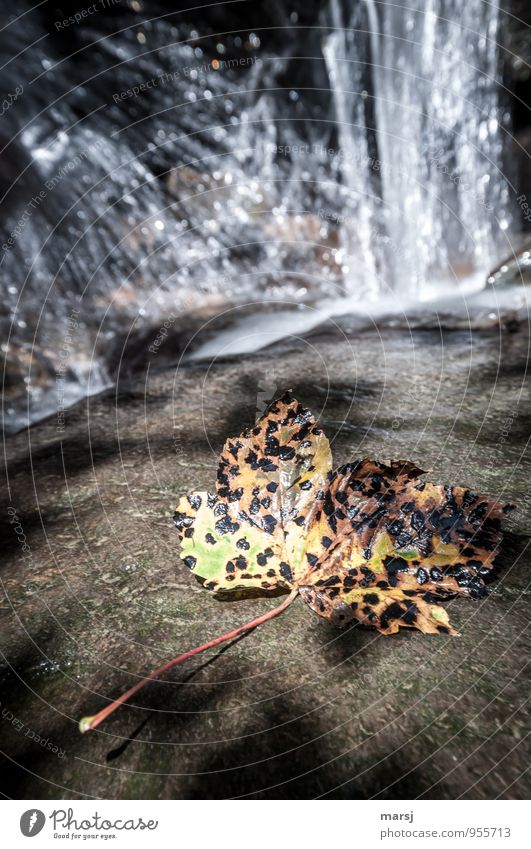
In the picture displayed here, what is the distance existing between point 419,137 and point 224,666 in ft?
23.0

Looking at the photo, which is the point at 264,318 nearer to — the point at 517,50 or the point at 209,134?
the point at 209,134

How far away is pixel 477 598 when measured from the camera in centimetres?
85

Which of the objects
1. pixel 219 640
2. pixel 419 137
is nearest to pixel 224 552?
pixel 219 640

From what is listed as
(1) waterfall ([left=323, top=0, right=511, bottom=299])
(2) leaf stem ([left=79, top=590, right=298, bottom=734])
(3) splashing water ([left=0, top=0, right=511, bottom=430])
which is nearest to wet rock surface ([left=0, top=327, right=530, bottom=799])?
(2) leaf stem ([left=79, top=590, right=298, bottom=734])

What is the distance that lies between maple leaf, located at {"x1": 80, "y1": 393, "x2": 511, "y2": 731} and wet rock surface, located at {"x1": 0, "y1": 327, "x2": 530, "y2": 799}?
0.18 ft

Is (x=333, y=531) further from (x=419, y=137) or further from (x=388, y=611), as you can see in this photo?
(x=419, y=137)

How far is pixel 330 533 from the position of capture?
0.87 m

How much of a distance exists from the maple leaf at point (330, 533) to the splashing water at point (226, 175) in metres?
3.14

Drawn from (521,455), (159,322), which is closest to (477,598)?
(521,455)

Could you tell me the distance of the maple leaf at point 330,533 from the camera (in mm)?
799
